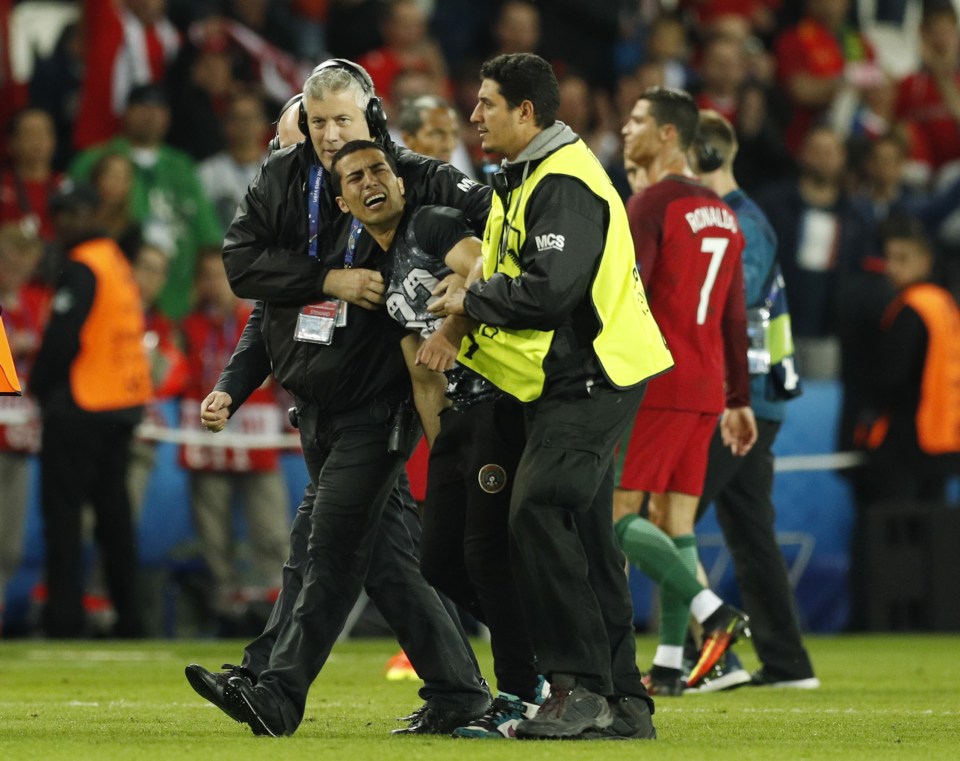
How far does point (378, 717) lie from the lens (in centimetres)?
723

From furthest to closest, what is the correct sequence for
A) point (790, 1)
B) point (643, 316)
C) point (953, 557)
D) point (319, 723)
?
1. point (790, 1)
2. point (953, 557)
3. point (319, 723)
4. point (643, 316)

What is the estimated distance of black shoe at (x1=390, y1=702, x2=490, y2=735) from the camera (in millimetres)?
6496

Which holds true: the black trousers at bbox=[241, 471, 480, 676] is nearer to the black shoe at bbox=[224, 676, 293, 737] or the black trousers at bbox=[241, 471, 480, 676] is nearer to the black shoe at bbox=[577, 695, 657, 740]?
the black shoe at bbox=[224, 676, 293, 737]

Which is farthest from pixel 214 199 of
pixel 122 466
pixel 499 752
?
pixel 499 752

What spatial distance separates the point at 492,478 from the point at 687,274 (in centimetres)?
225

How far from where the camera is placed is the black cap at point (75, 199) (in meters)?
12.3

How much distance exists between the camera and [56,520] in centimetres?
1215

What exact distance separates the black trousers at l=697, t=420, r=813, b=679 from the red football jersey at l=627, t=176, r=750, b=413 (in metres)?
0.81

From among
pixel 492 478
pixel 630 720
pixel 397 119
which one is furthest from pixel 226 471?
pixel 630 720

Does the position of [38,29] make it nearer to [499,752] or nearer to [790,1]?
[790,1]

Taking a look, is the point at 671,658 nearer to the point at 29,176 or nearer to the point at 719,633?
the point at 719,633

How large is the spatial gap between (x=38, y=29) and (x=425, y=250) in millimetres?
10346

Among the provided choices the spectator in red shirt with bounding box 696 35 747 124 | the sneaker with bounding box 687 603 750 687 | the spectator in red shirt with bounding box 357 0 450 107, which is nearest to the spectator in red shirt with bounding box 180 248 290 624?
the spectator in red shirt with bounding box 357 0 450 107

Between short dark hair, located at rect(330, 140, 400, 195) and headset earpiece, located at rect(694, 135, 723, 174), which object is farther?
headset earpiece, located at rect(694, 135, 723, 174)
